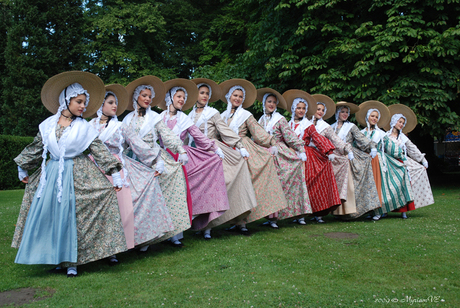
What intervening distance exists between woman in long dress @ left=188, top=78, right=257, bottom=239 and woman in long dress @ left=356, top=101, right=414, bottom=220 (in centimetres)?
304

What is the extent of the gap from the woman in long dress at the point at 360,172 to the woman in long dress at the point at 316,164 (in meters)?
0.50

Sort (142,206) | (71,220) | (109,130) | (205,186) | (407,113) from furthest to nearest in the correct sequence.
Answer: (407,113) → (205,186) → (109,130) → (142,206) → (71,220)

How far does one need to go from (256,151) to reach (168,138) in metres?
1.80

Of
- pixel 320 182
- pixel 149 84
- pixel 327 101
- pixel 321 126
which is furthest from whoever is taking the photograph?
pixel 327 101

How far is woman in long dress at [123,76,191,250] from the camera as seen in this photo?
18.1ft

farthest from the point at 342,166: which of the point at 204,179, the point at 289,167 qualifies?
the point at 204,179

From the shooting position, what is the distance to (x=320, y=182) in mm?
7574

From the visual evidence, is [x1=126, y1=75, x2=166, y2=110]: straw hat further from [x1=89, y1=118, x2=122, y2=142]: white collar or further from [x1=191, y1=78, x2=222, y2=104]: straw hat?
[x1=191, y1=78, x2=222, y2=104]: straw hat

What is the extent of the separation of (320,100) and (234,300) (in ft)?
19.1

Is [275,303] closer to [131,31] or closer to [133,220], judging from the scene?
[133,220]

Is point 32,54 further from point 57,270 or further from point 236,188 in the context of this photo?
point 57,270

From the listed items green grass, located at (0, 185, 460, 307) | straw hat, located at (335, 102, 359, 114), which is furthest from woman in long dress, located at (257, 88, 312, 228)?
straw hat, located at (335, 102, 359, 114)

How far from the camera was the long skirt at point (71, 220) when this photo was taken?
4145 millimetres

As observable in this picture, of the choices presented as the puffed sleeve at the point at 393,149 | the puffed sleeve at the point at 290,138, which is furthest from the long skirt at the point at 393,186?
the puffed sleeve at the point at 290,138
